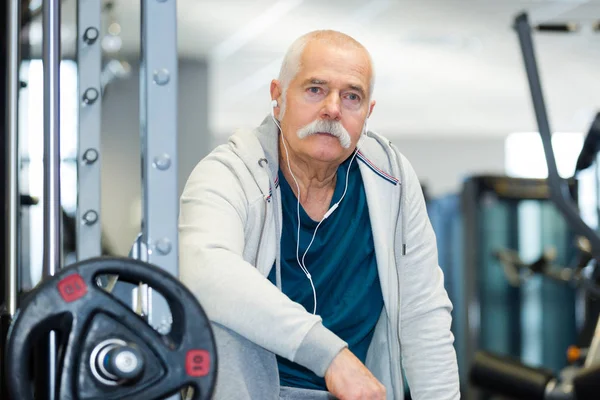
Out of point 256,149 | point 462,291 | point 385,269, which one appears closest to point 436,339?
point 385,269

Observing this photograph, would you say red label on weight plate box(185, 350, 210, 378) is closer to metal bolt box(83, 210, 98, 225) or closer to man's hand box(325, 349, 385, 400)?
man's hand box(325, 349, 385, 400)

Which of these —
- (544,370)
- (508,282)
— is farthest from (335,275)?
(508,282)

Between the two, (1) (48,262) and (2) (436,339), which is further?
(2) (436,339)

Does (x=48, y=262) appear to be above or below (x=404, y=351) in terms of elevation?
above

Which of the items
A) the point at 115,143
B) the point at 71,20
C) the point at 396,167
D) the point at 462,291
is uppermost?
the point at 71,20

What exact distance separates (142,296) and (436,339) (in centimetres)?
73

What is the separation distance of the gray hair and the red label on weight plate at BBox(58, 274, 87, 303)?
0.78 metres

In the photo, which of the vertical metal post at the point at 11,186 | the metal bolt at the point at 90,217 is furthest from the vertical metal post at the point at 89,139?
the vertical metal post at the point at 11,186

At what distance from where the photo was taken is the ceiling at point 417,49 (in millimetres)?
5832

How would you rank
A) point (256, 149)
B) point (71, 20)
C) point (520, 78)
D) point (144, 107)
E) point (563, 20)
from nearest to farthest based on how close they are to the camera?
point (144, 107)
point (256, 149)
point (71, 20)
point (563, 20)
point (520, 78)

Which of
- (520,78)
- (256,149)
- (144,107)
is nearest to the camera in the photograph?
(144,107)

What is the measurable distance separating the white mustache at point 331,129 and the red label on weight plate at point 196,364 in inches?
26.5

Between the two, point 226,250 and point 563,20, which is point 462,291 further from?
point 226,250

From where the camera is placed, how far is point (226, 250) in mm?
1458
